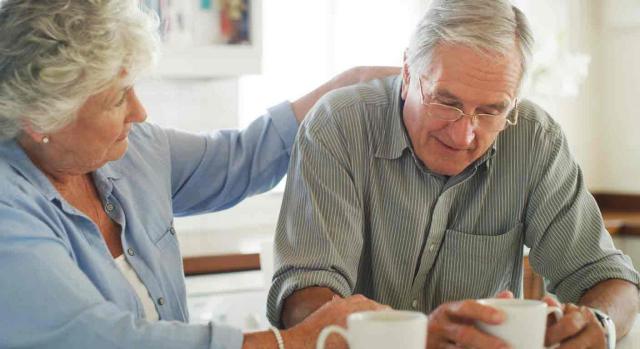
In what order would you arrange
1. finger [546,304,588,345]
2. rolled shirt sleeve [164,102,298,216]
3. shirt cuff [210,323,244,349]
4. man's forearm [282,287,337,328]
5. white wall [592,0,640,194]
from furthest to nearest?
white wall [592,0,640,194], rolled shirt sleeve [164,102,298,216], man's forearm [282,287,337,328], finger [546,304,588,345], shirt cuff [210,323,244,349]

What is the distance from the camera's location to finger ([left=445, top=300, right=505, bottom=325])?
1.17 meters

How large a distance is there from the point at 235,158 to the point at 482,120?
57 centimetres

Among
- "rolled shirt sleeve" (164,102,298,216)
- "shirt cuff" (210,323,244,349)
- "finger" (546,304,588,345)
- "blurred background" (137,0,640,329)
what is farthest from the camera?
"blurred background" (137,0,640,329)

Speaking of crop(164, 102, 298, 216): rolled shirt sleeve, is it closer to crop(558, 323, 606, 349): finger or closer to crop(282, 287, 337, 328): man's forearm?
crop(282, 287, 337, 328): man's forearm

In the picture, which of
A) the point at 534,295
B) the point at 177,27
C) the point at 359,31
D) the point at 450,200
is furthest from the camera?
the point at 359,31

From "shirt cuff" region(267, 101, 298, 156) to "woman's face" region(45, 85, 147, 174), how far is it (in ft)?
1.62

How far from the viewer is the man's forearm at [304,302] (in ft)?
5.04

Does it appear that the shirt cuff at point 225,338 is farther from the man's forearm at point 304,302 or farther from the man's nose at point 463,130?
the man's nose at point 463,130

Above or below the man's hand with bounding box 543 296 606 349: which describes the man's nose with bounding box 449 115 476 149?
above

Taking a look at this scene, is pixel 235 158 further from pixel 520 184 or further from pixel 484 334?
pixel 484 334

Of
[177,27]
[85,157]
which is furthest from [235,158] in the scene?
[177,27]

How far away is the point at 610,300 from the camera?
1665 millimetres

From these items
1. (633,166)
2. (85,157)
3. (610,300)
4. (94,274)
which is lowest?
(633,166)

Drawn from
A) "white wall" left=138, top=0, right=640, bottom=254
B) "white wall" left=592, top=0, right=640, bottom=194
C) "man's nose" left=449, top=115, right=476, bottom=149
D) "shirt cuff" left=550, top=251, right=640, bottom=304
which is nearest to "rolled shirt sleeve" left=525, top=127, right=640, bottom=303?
"shirt cuff" left=550, top=251, right=640, bottom=304
